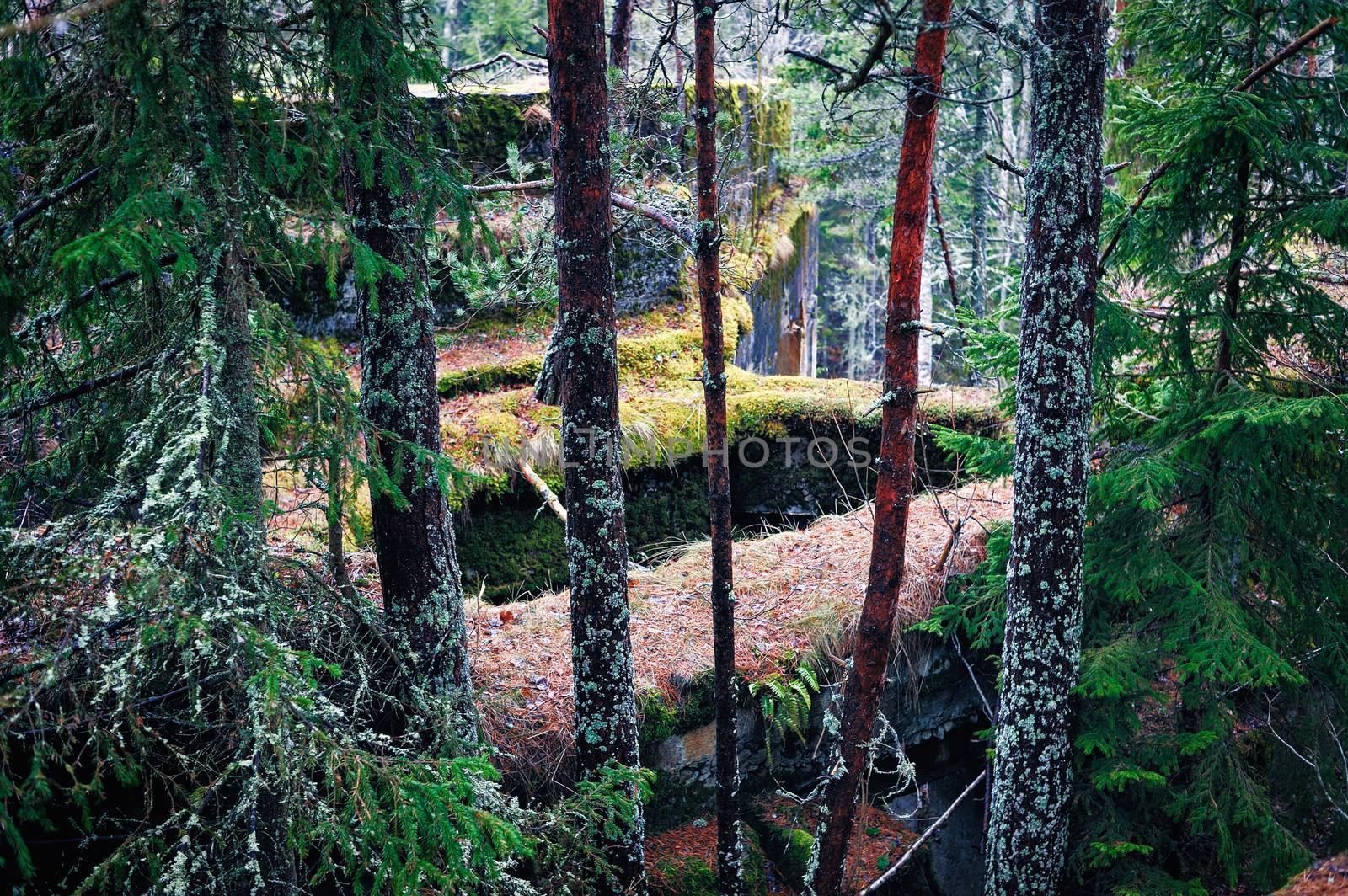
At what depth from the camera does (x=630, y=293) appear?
13508 mm

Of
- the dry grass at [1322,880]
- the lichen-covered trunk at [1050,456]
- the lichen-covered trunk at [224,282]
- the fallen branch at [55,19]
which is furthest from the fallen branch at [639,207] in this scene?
the dry grass at [1322,880]

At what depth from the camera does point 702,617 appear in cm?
798

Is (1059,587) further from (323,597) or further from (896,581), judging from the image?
(323,597)

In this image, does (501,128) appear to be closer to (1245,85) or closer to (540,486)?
(540,486)

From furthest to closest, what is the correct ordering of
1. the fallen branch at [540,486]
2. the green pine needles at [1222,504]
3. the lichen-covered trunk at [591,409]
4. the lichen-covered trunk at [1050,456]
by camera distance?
the fallen branch at [540,486]
the green pine needles at [1222,504]
the lichen-covered trunk at [1050,456]
the lichen-covered trunk at [591,409]

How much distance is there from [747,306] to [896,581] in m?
9.96

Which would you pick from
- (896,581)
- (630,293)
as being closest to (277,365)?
(896,581)

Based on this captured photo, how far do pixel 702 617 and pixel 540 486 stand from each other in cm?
233

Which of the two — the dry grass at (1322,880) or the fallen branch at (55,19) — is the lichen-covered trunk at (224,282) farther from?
the dry grass at (1322,880)

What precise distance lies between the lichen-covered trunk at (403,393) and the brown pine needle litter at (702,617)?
81cm

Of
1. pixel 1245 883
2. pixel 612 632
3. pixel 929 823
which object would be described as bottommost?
pixel 929 823

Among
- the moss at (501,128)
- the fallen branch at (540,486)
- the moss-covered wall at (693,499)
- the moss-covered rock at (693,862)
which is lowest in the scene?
the moss-covered rock at (693,862)

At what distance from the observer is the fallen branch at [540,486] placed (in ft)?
28.0

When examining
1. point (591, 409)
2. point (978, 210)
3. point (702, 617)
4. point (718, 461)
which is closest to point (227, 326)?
point (591, 409)
